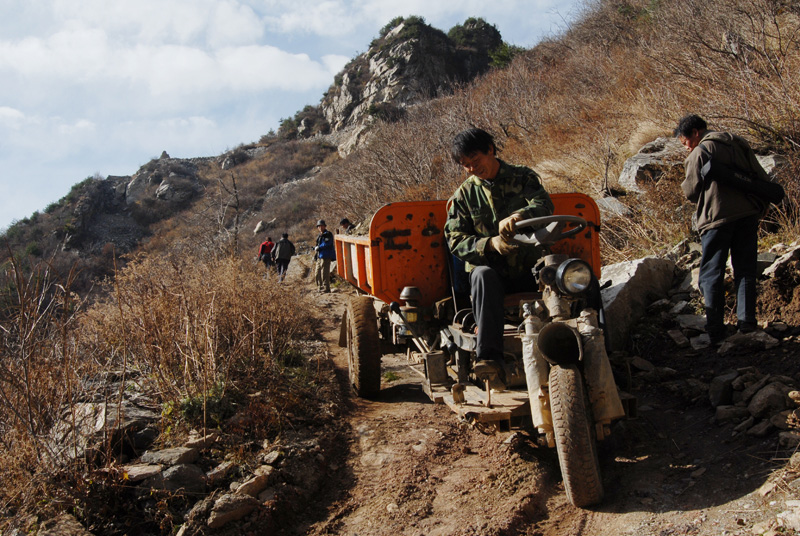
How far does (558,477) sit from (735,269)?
2.45 meters

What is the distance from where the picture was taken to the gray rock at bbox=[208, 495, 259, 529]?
3.09m

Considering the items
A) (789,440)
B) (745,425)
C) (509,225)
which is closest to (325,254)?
(509,225)

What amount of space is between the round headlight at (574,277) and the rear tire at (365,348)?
8.24ft

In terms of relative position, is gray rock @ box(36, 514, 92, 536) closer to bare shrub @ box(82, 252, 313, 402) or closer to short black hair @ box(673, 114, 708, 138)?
bare shrub @ box(82, 252, 313, 402)

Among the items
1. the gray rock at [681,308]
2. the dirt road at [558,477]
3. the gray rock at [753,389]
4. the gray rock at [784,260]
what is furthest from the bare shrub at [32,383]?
the gray rock at [784,260]

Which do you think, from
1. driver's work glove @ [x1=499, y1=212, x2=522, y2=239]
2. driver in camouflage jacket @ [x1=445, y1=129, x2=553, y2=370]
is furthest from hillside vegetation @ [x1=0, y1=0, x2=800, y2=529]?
driver's work glove @ [x1=499, y1=212, x2=522, y2=239]

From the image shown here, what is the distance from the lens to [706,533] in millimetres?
2465

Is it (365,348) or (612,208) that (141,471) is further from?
(612,208)

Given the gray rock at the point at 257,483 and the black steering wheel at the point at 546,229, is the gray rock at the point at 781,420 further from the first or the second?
the gray rock at the point at 257,483

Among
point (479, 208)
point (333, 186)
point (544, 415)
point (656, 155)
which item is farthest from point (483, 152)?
point (333, 186)

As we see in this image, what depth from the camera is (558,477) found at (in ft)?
11.1

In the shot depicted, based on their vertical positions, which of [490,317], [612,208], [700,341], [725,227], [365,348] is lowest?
[700,341]

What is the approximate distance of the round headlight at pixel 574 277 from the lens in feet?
9.94

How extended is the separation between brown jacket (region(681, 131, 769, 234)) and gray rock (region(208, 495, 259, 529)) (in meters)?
4.00
